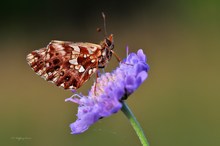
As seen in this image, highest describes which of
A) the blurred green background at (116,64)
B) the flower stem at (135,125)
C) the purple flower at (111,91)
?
the purple flower at (111,91)

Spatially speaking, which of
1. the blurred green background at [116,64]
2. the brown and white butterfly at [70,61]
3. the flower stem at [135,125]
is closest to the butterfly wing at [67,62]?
the brown and white butterfly at [70,61]

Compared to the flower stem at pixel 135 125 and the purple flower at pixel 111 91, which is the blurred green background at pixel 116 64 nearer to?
the purple flower at pixel 111 91

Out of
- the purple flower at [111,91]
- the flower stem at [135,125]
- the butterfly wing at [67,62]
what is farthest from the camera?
the butterfly wing at [67,62]

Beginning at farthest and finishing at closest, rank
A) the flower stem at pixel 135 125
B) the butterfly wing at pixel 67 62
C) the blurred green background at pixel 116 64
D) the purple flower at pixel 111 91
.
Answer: the blurred green background at pixel 116 64, the butterfly wing at pixel 67 62, the purple flower at pixel 111 91, the flower stem at pixel 135 125

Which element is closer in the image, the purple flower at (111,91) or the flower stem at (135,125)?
the flower stem at (135,125)

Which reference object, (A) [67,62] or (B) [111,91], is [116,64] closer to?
(A) [67,62]

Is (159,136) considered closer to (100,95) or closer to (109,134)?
(109,134)

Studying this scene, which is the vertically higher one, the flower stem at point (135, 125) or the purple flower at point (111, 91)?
the purple flower at point (111, 91)

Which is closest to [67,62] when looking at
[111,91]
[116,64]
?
[111,91]
